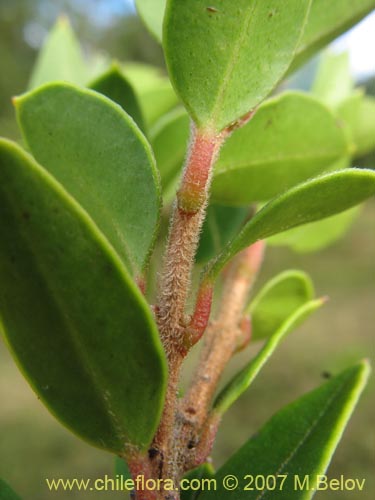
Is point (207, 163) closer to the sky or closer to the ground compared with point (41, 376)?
closer to the sky

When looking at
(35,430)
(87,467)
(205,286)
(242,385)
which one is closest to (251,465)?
(242,385)

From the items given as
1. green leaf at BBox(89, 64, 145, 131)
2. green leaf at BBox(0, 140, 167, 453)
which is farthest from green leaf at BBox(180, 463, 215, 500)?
green leaf at BBox(89, 64, 145, 131)

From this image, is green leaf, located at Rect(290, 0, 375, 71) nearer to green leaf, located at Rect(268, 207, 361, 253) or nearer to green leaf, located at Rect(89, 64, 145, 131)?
green leaf, located at Rect(89, 64, 145, 131)

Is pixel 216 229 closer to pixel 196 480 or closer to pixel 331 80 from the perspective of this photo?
pixel 196 480

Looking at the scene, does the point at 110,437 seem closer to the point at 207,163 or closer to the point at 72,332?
the point at 72,332

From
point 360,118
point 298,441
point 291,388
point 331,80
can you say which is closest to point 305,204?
point 298,441
